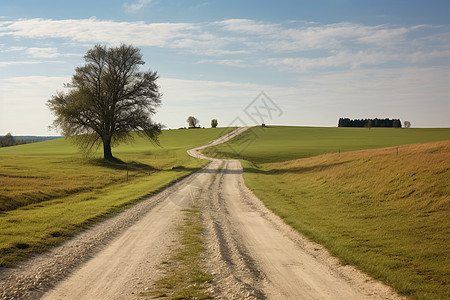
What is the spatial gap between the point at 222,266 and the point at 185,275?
107cm

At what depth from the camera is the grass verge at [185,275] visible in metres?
6.71

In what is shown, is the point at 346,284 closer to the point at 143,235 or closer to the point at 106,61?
the point at 143,235

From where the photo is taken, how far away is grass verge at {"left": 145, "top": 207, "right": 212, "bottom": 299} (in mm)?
6707

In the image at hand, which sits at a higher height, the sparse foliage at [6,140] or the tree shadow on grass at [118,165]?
the sparse foliage at [6,140]

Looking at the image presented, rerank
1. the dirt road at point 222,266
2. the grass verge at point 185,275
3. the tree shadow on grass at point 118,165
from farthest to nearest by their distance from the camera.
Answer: the tree shadow on grass at point 118,165 < the dirt road at point 222,266 < the grass verge at point 185,275

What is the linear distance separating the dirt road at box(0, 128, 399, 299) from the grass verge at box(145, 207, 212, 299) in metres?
0.24

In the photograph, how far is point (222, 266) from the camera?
8.38 m

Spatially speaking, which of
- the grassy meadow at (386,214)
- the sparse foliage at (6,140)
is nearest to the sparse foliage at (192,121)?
the sparse foliage at (6,140)

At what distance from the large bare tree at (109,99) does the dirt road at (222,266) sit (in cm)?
3436

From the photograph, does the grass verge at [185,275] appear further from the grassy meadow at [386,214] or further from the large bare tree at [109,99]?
the large bare tree at [109,99]

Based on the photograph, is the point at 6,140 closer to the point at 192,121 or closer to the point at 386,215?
the point at 192,121

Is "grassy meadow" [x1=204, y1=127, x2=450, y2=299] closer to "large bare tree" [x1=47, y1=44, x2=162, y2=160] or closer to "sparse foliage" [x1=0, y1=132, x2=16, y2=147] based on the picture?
"large bare tree" [x1=47, y1=44, x2=162, y2=160]

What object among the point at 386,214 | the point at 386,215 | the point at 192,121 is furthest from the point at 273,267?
the point at 192,121

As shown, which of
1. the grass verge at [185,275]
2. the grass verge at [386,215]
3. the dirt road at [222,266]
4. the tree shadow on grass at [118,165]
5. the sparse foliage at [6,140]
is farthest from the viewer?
the sparse foliage at [6,140]
